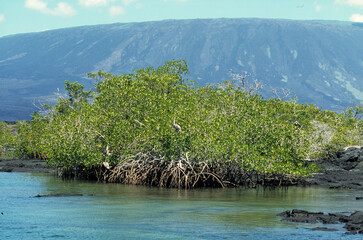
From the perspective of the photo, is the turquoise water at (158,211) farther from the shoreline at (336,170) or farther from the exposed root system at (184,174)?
the shoreline at (336,170)

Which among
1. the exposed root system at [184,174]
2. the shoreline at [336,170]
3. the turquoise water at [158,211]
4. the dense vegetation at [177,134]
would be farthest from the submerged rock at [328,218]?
the shoreline at [336,170]

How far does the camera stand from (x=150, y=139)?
3797 centimetres

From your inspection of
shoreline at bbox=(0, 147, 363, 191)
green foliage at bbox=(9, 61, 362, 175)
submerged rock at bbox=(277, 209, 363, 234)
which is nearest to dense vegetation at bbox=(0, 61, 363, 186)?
green foliage at bbox=(9, 61, 362, 175)

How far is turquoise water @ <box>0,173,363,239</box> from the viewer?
20.0 metres

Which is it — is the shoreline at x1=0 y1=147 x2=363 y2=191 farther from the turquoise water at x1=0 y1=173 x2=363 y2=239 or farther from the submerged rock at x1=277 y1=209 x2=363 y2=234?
the submerged rock at x1=277 y1=209 x2=363 y2=234

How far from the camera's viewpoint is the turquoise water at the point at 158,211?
2002 cm

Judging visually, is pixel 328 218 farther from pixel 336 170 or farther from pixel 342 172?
pixel 336 170

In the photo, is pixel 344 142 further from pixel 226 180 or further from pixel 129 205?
pixel 129 205

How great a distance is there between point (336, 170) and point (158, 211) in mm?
30437

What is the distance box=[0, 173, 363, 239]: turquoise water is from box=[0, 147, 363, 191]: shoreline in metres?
3.81

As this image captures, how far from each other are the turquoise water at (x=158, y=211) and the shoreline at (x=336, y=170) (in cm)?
381

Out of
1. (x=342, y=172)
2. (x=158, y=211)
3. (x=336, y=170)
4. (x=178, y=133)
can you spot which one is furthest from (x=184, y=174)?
(x=336, y=170)

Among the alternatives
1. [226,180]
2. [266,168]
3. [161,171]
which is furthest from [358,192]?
[161,171]

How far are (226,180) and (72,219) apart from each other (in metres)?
16.8
